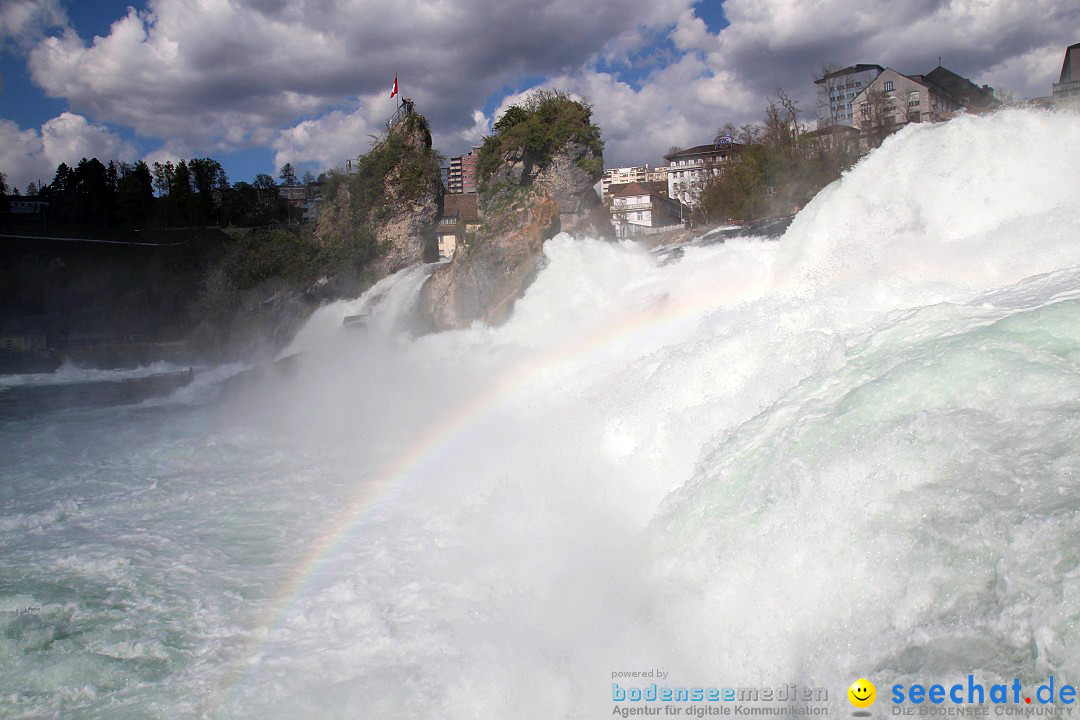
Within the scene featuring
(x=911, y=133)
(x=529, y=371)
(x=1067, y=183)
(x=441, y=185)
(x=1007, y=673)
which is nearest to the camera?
(x=1007, y=673)

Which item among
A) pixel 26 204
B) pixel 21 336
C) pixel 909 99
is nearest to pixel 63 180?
pixel 26 204

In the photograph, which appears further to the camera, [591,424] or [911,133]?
[911,133]

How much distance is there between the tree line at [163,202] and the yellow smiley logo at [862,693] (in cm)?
5100

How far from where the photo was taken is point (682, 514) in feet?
18.3

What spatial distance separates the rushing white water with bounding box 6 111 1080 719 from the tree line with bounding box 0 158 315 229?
43.9m

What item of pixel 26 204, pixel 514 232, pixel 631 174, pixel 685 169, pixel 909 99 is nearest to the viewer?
pixel 514 232

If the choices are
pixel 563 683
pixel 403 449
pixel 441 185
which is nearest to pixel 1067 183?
pixel 563 683

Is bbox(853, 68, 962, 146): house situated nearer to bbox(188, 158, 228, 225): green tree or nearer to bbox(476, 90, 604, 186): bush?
bbox(476, 90, 604, 186): bush

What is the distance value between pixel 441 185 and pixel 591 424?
70.2ft

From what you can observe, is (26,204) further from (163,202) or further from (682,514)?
(682,514)

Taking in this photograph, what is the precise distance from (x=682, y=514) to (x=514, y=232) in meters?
12.6

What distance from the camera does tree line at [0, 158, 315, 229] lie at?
169 ft

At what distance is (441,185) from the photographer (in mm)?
28578

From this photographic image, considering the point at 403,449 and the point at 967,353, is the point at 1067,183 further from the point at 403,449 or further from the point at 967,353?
the point at 403,449
